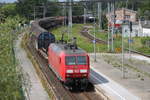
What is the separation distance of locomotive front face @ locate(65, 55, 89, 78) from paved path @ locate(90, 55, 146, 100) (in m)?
1.77

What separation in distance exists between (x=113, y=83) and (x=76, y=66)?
3.85 metres

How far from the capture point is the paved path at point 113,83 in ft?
71.9

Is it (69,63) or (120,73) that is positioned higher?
(69,63)

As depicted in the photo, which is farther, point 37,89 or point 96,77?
point 96,77

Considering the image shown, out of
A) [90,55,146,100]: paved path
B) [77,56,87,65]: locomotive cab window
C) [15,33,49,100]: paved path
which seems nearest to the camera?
[15,33,49,100]: paved path

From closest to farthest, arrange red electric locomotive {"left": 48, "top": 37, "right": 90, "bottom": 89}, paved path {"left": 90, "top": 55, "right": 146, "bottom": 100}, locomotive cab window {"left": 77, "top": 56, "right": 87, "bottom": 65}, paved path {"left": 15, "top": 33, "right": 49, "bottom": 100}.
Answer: paved path {"left": 15, "top": 33, "right": 49, "bottom": 100}, paved path {"left": 90, "top": 55, "right": 146, "bottom": 100}, red electric locomotive {"left": 48, "top": 37, "right": 90, "bottom": 89}, locomotive cab window {"left": 77, "top": 56, "right": 87, "bottom": 65}

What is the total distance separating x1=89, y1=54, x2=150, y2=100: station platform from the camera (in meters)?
21.9

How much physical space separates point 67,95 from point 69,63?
6.56 feet

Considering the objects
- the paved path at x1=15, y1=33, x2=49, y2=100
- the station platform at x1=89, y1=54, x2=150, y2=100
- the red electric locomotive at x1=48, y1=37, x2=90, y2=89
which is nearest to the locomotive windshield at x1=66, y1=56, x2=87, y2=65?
the red electric locomotive at x1=48, y1=37, x2=90, y2=89

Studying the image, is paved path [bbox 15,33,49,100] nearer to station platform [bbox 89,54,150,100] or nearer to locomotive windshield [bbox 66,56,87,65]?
locomotive windshield [bbox 66,56,87,65]

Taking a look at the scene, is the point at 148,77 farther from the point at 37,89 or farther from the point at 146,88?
the point at 37,89

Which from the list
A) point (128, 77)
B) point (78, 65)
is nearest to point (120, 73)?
point (128, 77)

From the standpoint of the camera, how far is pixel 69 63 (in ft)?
76.7

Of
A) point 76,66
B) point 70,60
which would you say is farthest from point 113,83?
point 70,60
